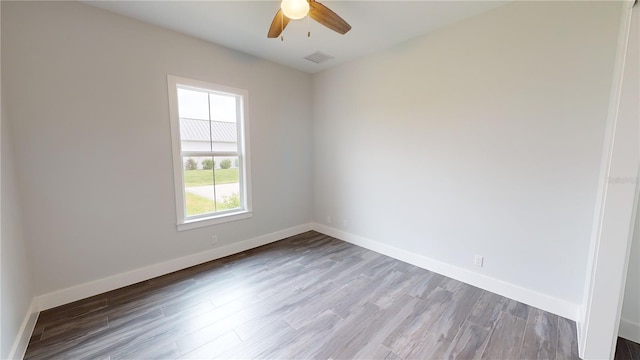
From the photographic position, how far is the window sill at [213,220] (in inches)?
115

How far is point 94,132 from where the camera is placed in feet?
7.49

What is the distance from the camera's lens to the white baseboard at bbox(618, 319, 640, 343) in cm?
182

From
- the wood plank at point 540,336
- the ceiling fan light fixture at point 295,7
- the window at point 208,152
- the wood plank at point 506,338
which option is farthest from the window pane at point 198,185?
the wood plank at point 540,336

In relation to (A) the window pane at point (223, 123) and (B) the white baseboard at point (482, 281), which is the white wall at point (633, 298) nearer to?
(B) the white baseboard at point (482, 281)

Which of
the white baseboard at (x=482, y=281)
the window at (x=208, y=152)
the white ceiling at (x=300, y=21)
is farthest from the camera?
the window at (x=208, y=152)

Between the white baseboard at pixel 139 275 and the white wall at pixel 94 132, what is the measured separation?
8 centimetres

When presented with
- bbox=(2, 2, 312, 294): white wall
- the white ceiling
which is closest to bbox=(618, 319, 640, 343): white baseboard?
the white ceiling

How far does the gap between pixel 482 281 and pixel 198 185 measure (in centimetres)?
350

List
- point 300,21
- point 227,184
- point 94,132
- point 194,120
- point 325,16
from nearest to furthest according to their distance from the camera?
point 325,16 → point 94,132 → point 300,21 → point 194,120 → point 227,184

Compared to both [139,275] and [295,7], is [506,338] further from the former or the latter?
[139,275]

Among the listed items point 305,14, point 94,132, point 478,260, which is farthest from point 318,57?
point 478,260

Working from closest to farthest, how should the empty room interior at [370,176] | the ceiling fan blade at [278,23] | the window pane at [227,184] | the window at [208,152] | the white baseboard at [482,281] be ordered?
1. the empty room interior at [370,176]
2. the ceiling fan blade at [278,23]
3. the white baseboard at [482,281]
4. the window at [208,152]
5. the window pane at [227,184]

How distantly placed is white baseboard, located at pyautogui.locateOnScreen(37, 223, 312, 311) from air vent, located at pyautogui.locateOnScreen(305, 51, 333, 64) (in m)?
2.74

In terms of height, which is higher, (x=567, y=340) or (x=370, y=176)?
(x=370, y=176)
